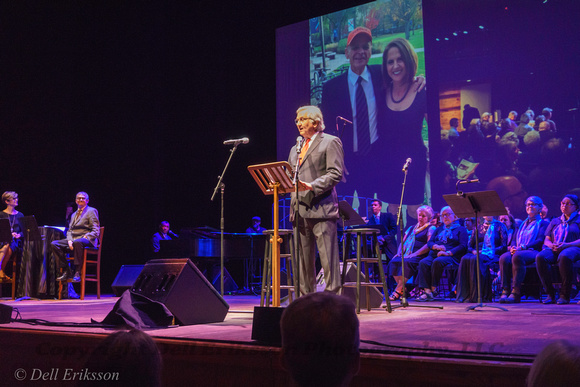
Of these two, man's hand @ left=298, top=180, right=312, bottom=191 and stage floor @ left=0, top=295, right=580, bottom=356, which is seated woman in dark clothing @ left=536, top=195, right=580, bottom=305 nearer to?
stage floor @ left=0, top=295, right=580, bottom=356

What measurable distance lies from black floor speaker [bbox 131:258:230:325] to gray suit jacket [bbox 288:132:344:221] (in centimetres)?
81

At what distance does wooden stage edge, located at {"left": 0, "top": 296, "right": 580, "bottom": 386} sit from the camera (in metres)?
2.19

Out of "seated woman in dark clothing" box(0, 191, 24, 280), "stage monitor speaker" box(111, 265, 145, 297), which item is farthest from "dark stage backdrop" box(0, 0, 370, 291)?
"stage monitor speaker" box(111, 265, 145, 297)

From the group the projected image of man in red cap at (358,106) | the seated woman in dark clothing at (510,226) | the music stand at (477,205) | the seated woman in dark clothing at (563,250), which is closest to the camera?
the music stand at (477,205)

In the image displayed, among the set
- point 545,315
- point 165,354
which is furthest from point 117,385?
point 545,315

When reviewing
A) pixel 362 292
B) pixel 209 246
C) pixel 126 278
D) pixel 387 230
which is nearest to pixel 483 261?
pixel 387 230

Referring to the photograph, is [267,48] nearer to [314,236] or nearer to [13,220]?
[13,220]

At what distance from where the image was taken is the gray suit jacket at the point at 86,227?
829 centimetres

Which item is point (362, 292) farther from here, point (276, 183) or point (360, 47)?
point (360, 47)

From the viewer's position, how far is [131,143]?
35.4 ft

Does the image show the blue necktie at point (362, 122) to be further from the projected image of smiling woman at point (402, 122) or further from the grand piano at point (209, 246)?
the grand piano at point (209, 246)

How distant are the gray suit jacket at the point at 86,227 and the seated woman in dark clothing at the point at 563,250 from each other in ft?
19.8

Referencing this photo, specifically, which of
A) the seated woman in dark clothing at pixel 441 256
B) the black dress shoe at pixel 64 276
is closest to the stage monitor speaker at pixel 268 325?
the seated woman in dark clothing at pixel 441 256

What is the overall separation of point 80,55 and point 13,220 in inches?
141
